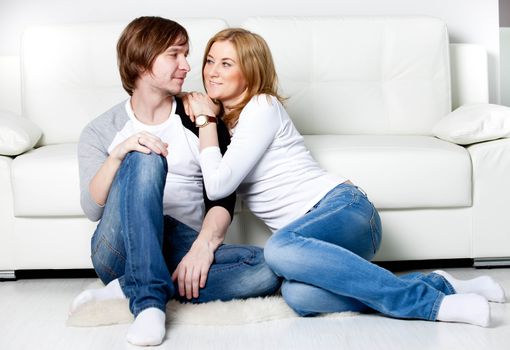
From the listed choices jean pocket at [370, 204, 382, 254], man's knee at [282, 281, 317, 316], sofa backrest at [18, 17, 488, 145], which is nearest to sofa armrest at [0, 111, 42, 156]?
sofa backrest at [18, 17, 488, 145]

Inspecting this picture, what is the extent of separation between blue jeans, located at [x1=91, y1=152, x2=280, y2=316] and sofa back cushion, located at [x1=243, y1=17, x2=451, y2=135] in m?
1.13

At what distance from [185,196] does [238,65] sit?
0.43 meters

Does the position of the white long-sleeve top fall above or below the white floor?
above

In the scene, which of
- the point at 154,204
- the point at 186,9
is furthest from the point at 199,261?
the point at 186,9

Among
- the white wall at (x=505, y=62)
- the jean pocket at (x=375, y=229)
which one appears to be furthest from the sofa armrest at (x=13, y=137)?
the white wall at (x=505, y=62)

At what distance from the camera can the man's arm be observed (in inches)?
87.7

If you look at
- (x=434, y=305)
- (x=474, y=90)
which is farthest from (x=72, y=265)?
(x=474, y=90)

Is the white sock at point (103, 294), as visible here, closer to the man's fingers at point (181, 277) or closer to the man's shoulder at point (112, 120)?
the man's fingers at point (181, 277)

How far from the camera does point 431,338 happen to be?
200 cm

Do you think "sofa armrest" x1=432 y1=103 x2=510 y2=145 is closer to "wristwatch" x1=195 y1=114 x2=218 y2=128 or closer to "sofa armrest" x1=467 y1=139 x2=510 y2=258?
"sofa armrest" x1=467 y1=139 x2=510 y2=258

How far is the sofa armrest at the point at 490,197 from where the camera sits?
274 centimetres

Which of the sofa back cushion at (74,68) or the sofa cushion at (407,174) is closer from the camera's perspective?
the sofa cushion at (407,174)

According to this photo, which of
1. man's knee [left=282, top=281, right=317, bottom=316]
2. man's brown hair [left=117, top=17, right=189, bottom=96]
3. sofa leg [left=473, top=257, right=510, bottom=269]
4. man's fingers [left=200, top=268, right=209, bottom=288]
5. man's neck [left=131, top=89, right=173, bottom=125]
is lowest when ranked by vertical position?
sofa leg [left=473, top=257, right=510, bottom=269]

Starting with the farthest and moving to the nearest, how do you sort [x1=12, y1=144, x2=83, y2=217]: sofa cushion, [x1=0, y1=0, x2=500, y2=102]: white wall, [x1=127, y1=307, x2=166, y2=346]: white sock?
[x1=0, y1=0, x2=500, y2=102]: white wall → [x1=12, y1=144, x2=83, y2=217]: sofa cushion → [x1=127, y1=307, x2=166, y2=346]: white sock
